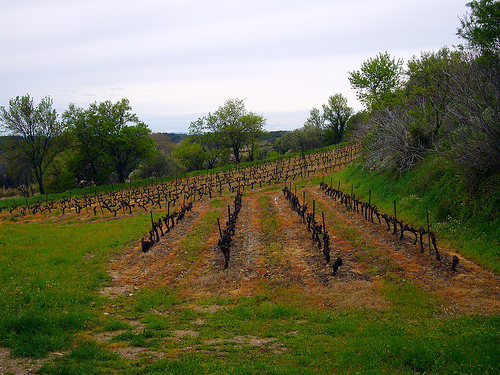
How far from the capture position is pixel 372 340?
593 cm

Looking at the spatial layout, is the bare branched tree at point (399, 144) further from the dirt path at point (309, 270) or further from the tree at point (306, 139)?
the tree at point (306, 139)

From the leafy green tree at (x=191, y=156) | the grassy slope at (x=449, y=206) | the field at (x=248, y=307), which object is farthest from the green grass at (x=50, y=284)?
the leafy green tree at (x=191, y=156)

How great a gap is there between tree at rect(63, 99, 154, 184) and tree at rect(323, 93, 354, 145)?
43.5 m

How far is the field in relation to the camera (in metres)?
5.36

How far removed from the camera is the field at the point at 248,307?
5.36m

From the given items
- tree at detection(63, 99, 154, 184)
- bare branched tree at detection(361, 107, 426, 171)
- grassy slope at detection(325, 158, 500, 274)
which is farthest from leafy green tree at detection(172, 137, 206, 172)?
grassy slope at detection(325, 158, 500, 274)

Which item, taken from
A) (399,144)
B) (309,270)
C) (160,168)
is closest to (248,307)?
(309,270)

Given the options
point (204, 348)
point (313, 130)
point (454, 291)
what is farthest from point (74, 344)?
point (313, 130)

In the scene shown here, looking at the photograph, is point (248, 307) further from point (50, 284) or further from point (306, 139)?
point (306, 139)

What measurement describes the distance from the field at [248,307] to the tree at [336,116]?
65.5 meters

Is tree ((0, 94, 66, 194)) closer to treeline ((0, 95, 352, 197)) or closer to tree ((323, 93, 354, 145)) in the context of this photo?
treeline ((0, 95, 352, 197))

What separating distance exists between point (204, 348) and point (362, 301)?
421 cm

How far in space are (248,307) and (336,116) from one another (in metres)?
76.2

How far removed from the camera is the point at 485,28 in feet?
43.6
